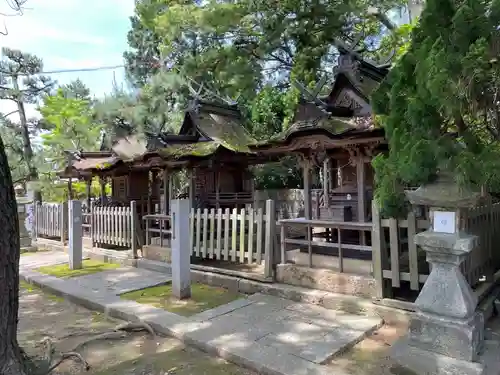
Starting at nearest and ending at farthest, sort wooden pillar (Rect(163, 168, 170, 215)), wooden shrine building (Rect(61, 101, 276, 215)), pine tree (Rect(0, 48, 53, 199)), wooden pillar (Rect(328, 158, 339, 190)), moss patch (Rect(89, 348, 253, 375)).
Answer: moss patch (Rect(89, 348, 253, 375))
wooden pillar (Rect(328, 158, 339, 190))
wooden shrine building (Rect(61, 101, 276, 215))
wooden pillar (Rect(163, 168, 170, 215))
pine tree (Rect(0, 48, 53, 199))

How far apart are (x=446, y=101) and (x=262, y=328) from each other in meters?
3.23

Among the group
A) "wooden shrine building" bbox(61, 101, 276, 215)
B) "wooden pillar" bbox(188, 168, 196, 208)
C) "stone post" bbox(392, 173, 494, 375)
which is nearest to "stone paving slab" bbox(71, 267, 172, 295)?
"wooden pillar" bbox(188, 168, 196, 208)

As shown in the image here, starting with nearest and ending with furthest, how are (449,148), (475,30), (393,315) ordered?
(475,30), (449,148), (393,315)

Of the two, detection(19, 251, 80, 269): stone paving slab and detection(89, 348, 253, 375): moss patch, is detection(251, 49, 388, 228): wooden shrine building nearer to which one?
detection(89, 348, 253, 375): moss patch

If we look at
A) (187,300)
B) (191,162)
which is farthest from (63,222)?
(187,300)

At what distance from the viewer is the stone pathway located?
3.82 metres

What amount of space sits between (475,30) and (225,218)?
4.98 metres

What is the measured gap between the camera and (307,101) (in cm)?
808

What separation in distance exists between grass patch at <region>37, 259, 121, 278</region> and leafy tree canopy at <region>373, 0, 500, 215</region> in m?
6.61

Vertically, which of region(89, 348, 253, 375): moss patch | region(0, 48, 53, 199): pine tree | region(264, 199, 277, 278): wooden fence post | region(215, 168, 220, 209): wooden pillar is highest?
region(0, 48, 53, 199): pine tree

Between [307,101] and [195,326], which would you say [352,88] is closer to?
[307,101]

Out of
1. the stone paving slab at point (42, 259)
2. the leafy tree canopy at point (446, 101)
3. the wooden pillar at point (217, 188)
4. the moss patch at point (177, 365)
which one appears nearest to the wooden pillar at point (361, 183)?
the leafy tree canopy at point (446, 101)

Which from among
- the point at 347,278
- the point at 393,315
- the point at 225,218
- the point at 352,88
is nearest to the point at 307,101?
the point at 352,88

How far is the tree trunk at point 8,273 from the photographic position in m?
2.74
